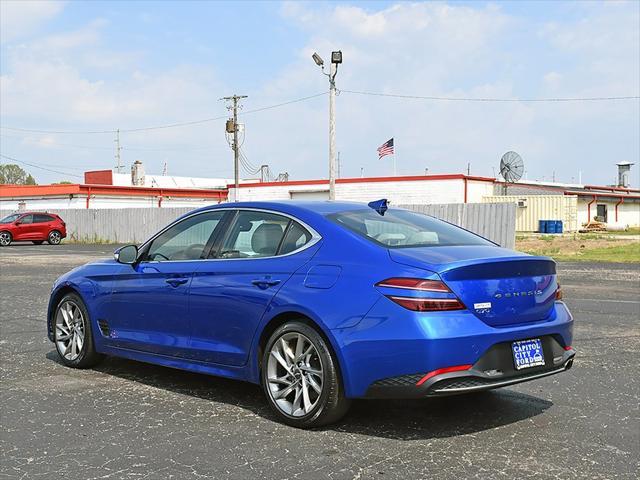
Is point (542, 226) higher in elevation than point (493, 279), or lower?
higher

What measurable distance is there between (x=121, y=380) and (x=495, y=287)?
3433 mm

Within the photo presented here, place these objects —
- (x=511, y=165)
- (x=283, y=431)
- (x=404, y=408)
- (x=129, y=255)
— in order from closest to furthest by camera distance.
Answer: (x=283, y=431) < (x=404, y=408) < (x=129, y=255) < (x=511, y=165)

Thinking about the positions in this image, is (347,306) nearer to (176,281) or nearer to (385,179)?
(176,281)

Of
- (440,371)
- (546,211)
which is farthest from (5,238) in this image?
(440,371)

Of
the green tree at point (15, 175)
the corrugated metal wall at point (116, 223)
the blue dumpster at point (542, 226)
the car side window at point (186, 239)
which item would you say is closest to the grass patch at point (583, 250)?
the blue dumpster at point (542, 226)

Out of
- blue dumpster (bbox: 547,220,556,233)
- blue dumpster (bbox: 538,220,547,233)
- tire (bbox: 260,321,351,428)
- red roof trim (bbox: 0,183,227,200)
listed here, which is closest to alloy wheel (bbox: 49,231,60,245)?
red roof trim (bbox: 0,183,227,200)

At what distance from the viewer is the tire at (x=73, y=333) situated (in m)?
6.84

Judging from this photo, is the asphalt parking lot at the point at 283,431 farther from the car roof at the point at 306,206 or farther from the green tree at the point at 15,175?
the green tree at the point at 15,175

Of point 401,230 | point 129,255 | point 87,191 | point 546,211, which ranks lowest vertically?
point 129,255

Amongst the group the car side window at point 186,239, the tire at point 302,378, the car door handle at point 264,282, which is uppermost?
the car side window at point 186,239

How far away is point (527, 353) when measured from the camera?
4.82m

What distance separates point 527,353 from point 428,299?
0.83m

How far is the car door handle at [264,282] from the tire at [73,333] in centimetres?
227

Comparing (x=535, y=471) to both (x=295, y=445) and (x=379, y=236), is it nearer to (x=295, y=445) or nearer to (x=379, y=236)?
(x=295, y=445)
